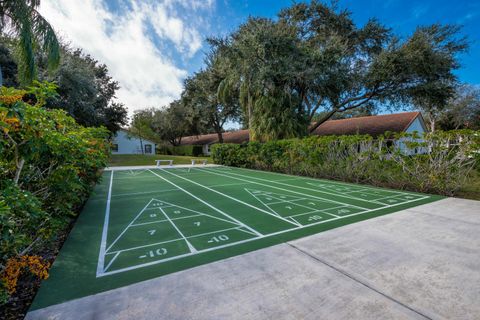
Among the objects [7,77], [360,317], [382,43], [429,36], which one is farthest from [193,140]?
[360,317]

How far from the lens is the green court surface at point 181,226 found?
2.59 meters

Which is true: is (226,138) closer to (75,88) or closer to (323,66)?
(323,66)

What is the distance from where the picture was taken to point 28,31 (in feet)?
29.7

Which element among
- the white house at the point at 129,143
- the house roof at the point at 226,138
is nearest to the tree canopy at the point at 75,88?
→ the white house at the point at 129,143

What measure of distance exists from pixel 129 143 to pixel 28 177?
3709cm

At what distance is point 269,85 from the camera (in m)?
15.1

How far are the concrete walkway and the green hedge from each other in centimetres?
422

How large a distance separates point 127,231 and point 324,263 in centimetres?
328

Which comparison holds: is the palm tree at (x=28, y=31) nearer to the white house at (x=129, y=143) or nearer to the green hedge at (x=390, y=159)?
the green hedge at (x=390, y=159)

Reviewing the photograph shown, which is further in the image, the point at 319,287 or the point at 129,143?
the point at 129,143

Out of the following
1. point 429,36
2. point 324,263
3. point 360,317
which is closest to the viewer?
point 360,317

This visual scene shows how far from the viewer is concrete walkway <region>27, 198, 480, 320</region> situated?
1911 mm

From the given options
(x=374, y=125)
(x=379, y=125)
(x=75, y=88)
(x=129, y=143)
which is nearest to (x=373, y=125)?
(x=374, y=125)

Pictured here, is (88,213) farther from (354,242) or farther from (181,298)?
(354,242)
